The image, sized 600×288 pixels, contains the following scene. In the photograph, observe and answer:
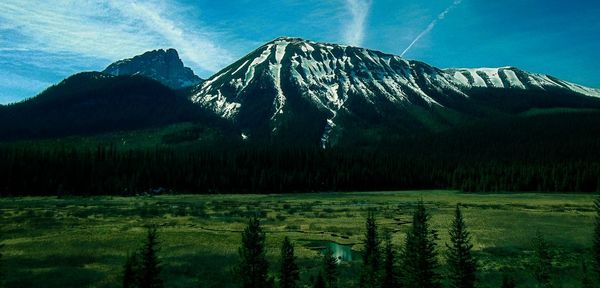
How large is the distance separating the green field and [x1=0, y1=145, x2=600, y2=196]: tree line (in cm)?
6825

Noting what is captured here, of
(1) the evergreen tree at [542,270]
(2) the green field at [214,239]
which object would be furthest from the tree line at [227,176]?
(1) the evergreen tree at [542,270]

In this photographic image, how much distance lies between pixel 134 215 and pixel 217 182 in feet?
274

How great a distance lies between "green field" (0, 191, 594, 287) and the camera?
4312 cm

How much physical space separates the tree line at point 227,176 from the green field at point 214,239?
68.3 metres

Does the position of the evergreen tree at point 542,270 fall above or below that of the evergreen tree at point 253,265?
below

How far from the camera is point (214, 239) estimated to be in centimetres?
6116

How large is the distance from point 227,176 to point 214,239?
114m

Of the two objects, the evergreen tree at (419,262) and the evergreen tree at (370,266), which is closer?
the evergreen tree at (419,262)

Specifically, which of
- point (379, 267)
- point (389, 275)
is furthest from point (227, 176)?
point (389, 275)

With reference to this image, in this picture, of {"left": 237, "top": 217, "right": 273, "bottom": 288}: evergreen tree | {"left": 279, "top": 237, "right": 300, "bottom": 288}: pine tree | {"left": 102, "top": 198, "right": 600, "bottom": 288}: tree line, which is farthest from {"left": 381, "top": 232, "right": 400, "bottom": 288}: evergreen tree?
{"left": 237, "top": 217, "right": 273, "bottom": 288}: evergreen tree

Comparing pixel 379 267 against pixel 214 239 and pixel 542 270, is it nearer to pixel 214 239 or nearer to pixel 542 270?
pixel 542 270

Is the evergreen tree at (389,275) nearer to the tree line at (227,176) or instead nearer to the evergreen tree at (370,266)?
the evergreen tree at (370,266)

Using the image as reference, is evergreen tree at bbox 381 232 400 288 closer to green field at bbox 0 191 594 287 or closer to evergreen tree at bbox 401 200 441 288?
evergreen tree at bbox 401 200 441 288

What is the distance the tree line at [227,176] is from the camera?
5969 inches
